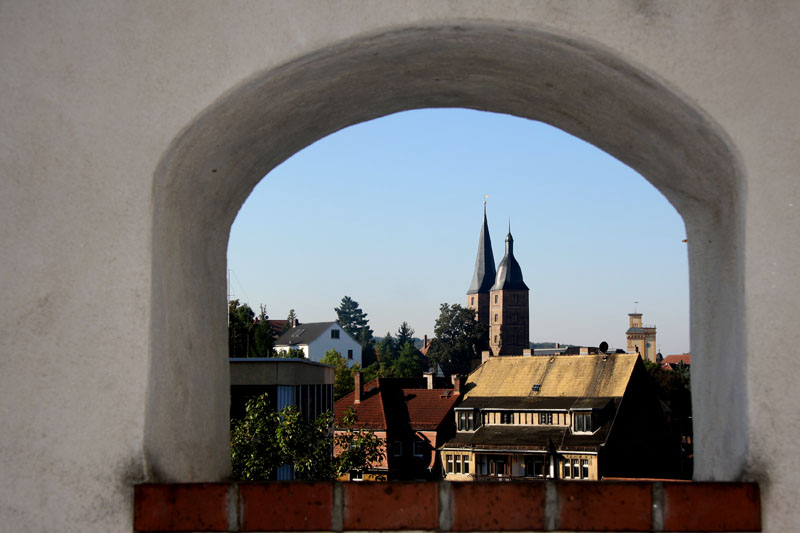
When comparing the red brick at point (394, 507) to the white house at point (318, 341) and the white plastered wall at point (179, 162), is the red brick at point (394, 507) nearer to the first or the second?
the white plastered wall at point (179, 162)

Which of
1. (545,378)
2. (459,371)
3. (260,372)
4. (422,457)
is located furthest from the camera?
(459,371)

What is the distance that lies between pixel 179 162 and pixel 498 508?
3.32 feet

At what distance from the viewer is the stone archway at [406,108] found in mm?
1873

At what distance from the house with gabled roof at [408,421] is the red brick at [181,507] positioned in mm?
47087

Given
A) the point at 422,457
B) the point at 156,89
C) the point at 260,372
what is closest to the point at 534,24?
the point at 156,89

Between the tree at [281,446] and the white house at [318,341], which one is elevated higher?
the white house at [318,341]

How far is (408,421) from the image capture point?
169ft

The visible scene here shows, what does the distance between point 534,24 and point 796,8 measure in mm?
540

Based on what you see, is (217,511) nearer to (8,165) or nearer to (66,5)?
(8,165)

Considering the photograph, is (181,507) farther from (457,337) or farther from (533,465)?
(457,337)

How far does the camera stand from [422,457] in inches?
1993

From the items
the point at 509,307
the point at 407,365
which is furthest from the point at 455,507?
the point at 509,307

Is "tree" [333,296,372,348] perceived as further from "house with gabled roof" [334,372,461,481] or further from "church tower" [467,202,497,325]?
"house with gabled roof" [334,372,461,481]

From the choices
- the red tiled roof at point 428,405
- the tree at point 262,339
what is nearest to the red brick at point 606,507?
the tree at point 262,339
